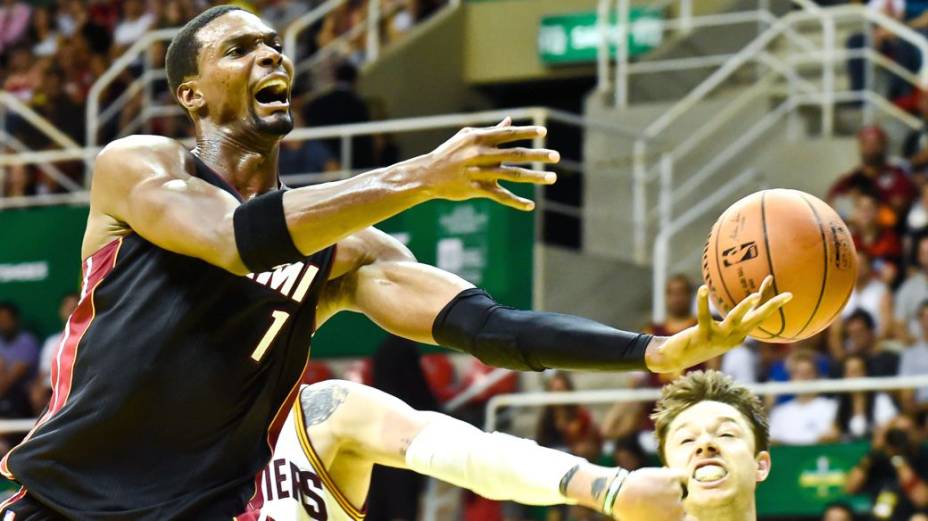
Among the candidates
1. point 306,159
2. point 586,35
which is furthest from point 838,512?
point 586,35

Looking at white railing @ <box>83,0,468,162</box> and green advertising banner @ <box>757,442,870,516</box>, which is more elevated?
white railing @ <box>83,0,468,162</box>

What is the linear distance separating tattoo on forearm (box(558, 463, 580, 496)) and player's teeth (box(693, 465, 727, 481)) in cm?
113

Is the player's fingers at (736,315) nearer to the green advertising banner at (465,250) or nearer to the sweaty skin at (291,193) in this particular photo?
the sweaty skin at (291,193)

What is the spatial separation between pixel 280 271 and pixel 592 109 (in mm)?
9995

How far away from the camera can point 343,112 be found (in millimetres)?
13875

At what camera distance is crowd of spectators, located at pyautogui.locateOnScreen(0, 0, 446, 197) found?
15.0m

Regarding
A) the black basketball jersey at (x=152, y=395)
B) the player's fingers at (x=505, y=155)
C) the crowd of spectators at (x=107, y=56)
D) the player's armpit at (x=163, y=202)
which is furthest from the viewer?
the crowd of spectators at (x=107, y=56)

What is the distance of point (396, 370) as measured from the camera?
10.3m

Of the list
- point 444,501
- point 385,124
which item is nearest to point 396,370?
point 444,501

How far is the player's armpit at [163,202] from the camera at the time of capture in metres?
3.94

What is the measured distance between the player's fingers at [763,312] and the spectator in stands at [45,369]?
345 inches

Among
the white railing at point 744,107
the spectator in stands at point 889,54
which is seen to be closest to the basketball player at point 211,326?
the white railing at point 744,107

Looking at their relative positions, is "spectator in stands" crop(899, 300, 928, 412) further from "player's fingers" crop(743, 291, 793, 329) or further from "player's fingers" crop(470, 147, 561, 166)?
"player's fingers" crop(470, 147, 561, 166)

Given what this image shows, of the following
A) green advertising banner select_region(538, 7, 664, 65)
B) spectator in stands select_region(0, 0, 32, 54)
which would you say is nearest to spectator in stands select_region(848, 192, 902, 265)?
green advertising banner select_region(538, 7, 664, 65)
